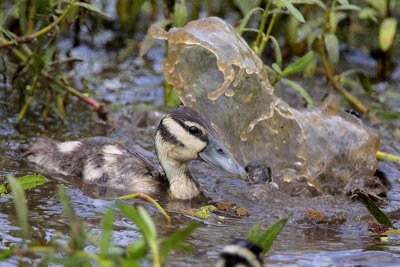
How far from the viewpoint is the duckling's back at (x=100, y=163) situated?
242 inches

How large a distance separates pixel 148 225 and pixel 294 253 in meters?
1.49

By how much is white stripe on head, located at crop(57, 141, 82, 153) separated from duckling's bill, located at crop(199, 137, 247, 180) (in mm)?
959

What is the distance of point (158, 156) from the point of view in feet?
20.1

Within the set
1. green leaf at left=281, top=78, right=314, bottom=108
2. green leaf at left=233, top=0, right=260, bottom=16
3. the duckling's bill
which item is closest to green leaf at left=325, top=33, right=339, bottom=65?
green leaf at left=281, top=78, right=314, bottom=108

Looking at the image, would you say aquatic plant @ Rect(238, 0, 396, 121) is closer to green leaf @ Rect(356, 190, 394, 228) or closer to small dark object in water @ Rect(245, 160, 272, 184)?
small dark object in water @ Rect(245, 160, 272, 184)

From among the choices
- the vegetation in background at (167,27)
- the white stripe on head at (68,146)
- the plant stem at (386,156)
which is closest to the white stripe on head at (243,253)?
the vegetation in background at (167,27)

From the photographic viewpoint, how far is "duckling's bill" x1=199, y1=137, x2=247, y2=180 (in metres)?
5.85

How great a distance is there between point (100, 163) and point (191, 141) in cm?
68

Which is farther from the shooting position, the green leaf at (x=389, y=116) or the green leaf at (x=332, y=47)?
the green leaf at (x=389, y=116)

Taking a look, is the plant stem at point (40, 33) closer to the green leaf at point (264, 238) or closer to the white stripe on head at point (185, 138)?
the white stripe on head at point (185, 138)

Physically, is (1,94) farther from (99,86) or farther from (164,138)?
(164,138)

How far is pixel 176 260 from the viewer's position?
4.46 meters

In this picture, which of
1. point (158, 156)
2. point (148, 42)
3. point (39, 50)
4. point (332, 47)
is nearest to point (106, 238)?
point (158, 156)

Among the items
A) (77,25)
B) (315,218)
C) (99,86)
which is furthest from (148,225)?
(77,25)
